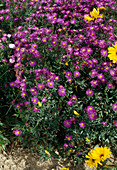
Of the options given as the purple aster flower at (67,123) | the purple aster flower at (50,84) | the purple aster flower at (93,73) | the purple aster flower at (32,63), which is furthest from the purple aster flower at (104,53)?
the purple aster flower at (67,123)

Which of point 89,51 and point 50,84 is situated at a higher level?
point 89,51

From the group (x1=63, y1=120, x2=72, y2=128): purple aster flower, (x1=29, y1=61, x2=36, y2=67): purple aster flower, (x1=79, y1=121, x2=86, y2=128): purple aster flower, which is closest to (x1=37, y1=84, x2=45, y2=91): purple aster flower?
(x1=29, y1=61, x2=36, y2=67): purple aster flower

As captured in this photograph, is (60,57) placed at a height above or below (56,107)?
above

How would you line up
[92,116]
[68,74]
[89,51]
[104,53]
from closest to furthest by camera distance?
[92,116] → [68,74] → [104,53] → [89,51]

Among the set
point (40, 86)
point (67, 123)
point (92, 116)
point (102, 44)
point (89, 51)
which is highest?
point (102, 44)

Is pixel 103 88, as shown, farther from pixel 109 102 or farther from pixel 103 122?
pixel 103 122

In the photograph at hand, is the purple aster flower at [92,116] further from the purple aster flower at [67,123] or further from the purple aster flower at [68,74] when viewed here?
the purple aster flower at [68,74]

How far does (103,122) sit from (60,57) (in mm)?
1205

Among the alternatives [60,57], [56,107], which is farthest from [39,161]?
[60,57]

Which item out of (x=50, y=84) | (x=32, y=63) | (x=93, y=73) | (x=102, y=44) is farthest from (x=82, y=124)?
(x=102, y=44)

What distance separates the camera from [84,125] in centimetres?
254

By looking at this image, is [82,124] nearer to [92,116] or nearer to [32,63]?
[92,116]

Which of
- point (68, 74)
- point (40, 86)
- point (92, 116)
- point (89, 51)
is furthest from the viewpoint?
point (89, 51)

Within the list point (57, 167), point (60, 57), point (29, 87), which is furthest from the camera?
point (60, 57)
